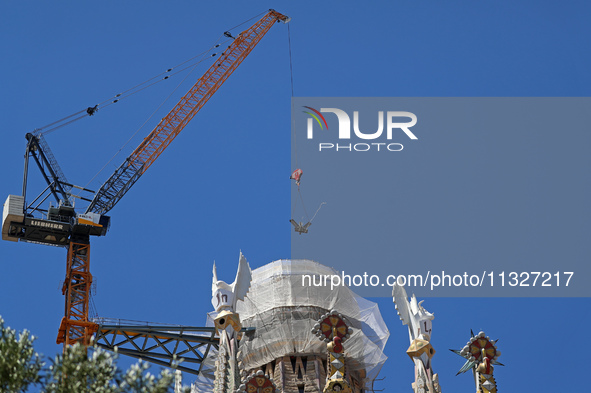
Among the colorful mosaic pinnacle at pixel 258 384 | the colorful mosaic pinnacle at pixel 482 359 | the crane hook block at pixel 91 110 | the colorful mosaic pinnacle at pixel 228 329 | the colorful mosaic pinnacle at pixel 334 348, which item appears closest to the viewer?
the colorful mosaic pinnacle at pixel 228 329

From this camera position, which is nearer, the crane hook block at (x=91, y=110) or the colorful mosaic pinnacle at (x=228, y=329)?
the colorful mosaic pinnacle at (x=228, y=329)

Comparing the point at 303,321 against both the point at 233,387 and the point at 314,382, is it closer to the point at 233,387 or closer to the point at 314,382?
the point at 314,382

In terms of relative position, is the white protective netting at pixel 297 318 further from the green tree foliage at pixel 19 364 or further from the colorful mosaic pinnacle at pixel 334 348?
the green tree foliage at pixel 19 364

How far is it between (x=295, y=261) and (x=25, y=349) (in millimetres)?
58560

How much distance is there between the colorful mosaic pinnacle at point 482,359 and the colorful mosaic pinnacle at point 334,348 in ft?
21.7

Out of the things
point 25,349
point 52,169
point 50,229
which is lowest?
point 25,349

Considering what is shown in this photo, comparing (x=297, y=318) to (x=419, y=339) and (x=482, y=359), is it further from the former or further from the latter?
(x=482, y=359)

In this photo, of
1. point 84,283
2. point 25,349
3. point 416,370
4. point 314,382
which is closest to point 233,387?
point 416,370

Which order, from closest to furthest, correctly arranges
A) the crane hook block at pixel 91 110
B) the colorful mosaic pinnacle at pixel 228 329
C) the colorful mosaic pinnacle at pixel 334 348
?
the colorful mosaic pinnacle at pixel 228 329, the colorful mosaic pinnacle at pixel 334 348, the crane hook block at pixel 91 110

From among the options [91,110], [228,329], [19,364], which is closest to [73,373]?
[19,364]

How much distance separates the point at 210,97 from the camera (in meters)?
118

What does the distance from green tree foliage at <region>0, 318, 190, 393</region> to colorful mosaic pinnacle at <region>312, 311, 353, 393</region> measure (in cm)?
2520

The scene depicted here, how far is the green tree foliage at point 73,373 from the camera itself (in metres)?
34.8

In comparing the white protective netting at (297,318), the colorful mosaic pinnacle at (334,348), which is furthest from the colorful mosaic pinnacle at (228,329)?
the white protective netting at (297,318)
